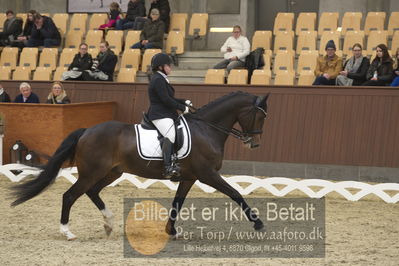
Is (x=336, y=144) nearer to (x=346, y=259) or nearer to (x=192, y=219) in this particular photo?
(x=192, y=219)

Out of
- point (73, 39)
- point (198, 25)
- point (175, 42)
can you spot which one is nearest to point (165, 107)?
point (175, 42)

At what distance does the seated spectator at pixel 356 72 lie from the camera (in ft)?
41.8

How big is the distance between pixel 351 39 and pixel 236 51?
96.1 inches

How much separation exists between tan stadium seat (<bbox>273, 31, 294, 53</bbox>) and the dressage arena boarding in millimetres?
4769

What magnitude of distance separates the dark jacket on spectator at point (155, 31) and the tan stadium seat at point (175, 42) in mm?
455

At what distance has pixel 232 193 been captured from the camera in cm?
771

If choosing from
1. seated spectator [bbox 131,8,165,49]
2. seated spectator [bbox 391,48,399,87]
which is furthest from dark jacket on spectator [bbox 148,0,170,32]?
seated spectator [bbox 391,48,399,87]

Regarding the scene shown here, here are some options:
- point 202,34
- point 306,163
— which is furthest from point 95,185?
point 202,34

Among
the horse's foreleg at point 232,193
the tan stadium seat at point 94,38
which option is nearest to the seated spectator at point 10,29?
the tan stadium seat at point 94,38

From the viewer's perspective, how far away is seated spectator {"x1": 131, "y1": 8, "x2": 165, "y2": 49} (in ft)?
53.2

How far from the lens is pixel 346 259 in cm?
688

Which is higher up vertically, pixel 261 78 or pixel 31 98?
pixel 261 78

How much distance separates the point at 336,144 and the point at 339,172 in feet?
1.53

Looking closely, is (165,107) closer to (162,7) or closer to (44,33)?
(162,7)
